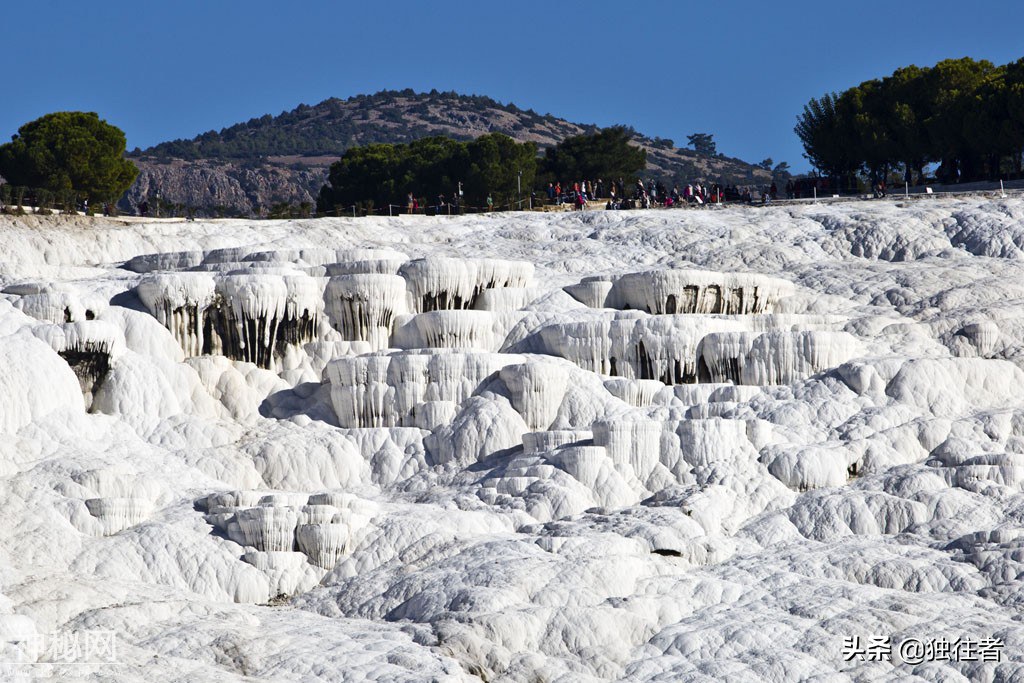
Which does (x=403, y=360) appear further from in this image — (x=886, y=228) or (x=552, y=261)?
(x=886, y=228)

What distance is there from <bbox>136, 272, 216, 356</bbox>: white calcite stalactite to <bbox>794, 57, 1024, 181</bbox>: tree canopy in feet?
89.7

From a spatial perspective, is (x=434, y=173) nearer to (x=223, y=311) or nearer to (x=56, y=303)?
(x=223, y=311)

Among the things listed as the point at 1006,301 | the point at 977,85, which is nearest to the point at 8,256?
the point at 1006,301

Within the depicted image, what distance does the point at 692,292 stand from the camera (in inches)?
1389

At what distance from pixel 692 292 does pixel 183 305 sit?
11.0 m

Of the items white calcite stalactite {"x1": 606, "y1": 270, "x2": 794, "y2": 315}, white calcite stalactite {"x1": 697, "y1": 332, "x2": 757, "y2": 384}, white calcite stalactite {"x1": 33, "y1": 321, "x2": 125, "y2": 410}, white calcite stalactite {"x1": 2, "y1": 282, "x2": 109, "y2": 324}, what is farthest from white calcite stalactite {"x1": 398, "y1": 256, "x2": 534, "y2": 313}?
white calcite stalactite {"x1": 33, "y1": 321, "x2": 125, "y2": 410}

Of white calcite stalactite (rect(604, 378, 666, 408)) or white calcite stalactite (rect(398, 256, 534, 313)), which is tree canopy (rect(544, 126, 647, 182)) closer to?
white calcite stalactite (rect(398, 256, 534, 313))

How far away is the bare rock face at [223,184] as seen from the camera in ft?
402

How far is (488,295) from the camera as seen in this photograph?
116ft

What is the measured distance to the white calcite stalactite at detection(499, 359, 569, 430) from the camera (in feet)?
99.6

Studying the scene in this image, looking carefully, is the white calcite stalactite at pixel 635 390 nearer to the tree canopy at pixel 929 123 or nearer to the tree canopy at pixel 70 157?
the tree canopy at pixel 929 123

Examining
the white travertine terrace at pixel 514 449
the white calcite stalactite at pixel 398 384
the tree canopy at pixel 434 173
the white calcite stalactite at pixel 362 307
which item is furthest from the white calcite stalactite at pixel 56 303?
the tree canopy at pixel 434 173

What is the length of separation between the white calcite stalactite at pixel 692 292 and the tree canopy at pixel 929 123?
55.9ft

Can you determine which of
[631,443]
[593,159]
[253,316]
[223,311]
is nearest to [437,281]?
[253,316]
